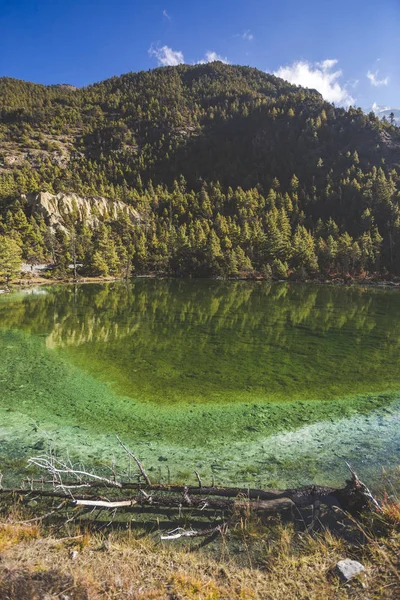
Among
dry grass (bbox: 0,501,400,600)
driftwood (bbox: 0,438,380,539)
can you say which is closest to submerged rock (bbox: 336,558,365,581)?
dry grass (bbox: 0,501,400,600)

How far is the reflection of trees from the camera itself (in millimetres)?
19031

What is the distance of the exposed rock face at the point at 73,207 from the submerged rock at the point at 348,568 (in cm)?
11715

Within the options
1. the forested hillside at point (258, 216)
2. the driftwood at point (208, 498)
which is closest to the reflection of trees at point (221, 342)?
the driftwood at point (208, 498)

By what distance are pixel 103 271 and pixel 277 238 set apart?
180ft

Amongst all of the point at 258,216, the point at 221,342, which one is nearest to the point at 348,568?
the point at 221,342

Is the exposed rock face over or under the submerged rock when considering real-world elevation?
over

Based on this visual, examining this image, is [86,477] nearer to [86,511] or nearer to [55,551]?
[86,511]

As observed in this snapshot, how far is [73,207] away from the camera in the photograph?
118m

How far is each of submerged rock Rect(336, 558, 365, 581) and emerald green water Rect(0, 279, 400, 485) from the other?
391 centimetres

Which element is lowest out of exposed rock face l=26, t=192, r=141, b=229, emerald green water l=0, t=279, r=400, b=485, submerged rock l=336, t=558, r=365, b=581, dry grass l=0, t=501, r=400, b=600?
emerald green water l=0, t=279, r=400, b=485

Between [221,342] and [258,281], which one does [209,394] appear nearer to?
[221,342]

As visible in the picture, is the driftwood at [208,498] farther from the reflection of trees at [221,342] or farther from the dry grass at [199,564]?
the reflection of trees at [221,342]

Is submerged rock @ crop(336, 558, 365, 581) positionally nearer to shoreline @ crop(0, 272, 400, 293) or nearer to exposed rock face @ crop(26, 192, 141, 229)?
shoreline @ crop(0, 272, 400, 293)

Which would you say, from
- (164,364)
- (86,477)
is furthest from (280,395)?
(86,477)
